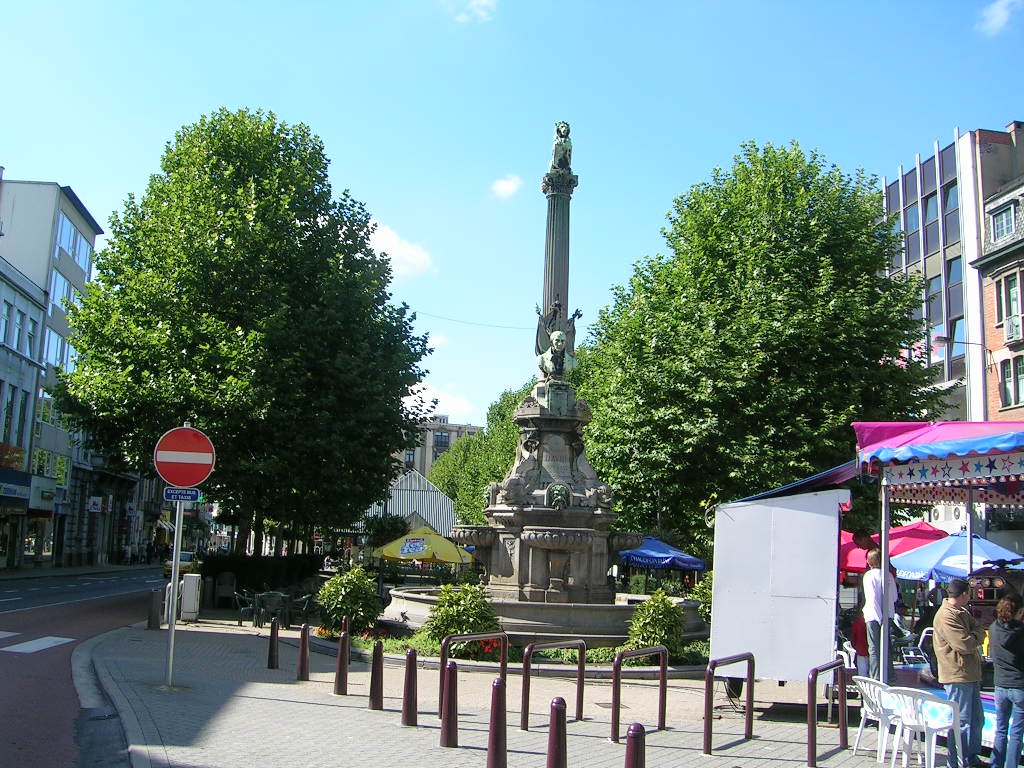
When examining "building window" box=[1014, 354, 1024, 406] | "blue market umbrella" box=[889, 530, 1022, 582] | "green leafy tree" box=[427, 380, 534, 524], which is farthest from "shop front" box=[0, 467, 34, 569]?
"building window" box=[1014, 354, 1024, 406]

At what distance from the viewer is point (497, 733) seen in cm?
701

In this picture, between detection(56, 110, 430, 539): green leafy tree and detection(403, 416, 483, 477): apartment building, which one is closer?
detection(56, 110, 430, 539): green leafy tree

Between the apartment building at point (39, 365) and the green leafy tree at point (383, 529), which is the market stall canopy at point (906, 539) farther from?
the apartment building at point (39, 365)

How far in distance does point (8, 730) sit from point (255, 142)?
66.0ft

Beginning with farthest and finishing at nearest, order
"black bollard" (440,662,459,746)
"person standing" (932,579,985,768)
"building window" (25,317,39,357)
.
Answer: "building window" (25,317,39,357)
"black bollard" (440,662,459,746)
"person standing" (932,579,985,768)

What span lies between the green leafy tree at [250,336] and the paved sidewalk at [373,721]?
9807 millimetres

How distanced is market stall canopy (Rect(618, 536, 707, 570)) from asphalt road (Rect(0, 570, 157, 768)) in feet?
40.6

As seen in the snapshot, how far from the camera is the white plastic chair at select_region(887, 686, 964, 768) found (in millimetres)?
7406

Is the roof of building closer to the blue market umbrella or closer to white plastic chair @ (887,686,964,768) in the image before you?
the blue market umbrella

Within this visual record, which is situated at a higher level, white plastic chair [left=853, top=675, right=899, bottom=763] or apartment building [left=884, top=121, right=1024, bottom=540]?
apartment building [left=884, top=121, right=1024, bottom=540]

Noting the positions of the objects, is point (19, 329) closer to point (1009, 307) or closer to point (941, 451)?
point (1009, 307)

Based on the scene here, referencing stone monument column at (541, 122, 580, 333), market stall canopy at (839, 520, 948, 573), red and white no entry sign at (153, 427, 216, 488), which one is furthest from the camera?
market stall canopy at (839, 520, 948, 573)

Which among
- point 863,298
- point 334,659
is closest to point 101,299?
point 334,659

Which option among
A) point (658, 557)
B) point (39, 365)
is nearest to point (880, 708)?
point (658, 557)
